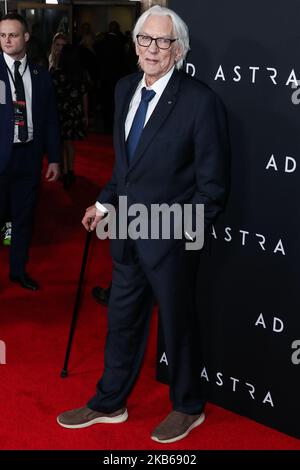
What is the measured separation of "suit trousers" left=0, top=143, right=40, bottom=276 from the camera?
4859mm

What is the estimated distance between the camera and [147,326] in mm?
3352

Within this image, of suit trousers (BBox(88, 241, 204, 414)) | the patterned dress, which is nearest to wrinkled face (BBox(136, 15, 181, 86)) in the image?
suit trousers (BBox(88, 241, 204, 414))

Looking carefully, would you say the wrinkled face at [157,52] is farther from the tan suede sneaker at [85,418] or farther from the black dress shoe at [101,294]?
the black dress shoe at [101,294]

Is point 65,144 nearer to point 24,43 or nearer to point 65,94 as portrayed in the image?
point 65,94

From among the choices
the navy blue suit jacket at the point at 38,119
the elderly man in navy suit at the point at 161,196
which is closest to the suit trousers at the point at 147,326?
the elderly man in navy suit at the point at 161,196

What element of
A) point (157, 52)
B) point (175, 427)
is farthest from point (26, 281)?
point (157, 52)

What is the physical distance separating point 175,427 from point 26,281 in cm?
214

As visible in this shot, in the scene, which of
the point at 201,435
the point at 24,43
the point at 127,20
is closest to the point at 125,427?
the point at 201,435

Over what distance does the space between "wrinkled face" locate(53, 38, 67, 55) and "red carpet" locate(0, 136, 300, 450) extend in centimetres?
249

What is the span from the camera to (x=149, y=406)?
3.62m

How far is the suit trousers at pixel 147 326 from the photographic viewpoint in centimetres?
310

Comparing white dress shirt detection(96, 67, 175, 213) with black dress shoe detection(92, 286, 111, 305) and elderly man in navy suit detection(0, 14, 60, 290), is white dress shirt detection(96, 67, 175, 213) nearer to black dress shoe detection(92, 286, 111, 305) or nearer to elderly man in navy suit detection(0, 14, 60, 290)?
elderly man in navy suit detection(0, 14, 60, 290)

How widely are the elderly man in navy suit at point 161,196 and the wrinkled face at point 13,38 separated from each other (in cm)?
179

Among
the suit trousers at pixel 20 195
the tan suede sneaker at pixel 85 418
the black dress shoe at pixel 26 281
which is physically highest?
the suit trousers at pixel 20 195
